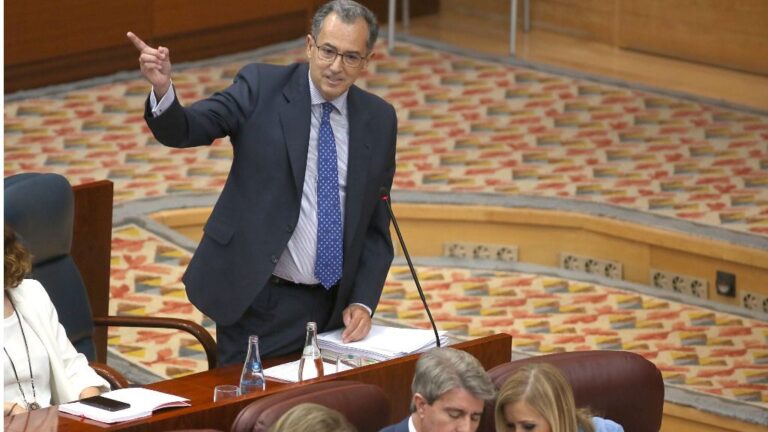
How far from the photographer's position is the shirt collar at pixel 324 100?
3.62 meters

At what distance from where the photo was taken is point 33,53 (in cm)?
810

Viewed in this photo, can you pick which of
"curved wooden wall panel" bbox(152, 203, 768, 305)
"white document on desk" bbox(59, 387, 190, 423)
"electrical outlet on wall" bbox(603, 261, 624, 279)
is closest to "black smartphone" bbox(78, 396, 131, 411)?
"white document on desk" bbox(59, 387, 190, 423)

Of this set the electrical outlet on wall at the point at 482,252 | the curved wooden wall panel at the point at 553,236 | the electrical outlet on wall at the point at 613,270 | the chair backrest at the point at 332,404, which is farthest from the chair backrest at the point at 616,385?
the electrical outlet on wall at the point at 482,252

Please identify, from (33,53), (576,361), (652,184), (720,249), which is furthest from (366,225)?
(33,53)

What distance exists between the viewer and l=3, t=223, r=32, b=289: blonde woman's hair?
3.54 metres

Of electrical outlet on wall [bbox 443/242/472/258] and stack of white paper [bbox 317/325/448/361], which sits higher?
stack of white paper [bbox 317/325/448/361]

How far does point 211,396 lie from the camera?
11.3ft

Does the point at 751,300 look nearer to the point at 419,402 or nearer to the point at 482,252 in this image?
the point at 482,252

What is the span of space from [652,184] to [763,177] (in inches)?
20.5

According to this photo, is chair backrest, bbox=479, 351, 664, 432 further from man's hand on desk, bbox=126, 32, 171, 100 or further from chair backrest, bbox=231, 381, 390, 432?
man's hand on desk, bbox=126, 32, 171, 100

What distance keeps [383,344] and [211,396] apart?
47 cm

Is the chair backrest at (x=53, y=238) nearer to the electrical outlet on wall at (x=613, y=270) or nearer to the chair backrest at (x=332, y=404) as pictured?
the chair backrest at (x=332, y=404)

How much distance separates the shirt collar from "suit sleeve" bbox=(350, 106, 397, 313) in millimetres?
130

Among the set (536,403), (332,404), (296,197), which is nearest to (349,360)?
(296,197)
